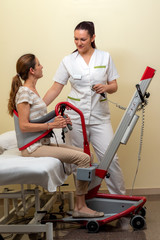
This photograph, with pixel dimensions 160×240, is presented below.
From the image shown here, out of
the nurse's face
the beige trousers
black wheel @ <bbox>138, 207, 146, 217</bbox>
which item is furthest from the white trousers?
the nurse's face

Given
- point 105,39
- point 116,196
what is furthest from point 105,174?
point 105,39

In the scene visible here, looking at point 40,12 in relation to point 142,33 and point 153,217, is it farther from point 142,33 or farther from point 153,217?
point 153,217

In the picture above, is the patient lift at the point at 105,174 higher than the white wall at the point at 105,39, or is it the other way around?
the white wall at the point at 105,39

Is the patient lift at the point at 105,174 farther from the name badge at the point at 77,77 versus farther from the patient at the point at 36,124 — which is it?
the name badge at the point at 77,77

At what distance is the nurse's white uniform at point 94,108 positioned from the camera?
10.2 ft

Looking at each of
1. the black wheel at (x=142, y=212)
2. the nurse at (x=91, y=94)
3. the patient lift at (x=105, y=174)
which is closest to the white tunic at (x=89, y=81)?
the nurse at (x=91, y=94)

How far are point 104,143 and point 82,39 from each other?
79cm

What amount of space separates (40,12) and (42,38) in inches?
9.6

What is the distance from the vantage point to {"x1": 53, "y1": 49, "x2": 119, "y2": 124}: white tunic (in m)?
3.11

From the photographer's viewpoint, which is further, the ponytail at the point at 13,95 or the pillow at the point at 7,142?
the pillow at the point at 7,142

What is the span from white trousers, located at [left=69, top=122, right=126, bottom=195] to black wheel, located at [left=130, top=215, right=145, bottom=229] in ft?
1.38

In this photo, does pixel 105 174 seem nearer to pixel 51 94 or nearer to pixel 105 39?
pixel 51 94

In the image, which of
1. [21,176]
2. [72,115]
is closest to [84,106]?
[72,115]

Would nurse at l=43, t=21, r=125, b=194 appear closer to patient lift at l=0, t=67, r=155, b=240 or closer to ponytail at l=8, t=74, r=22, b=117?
patient lift at l=0, t=67, r=155, b=240
